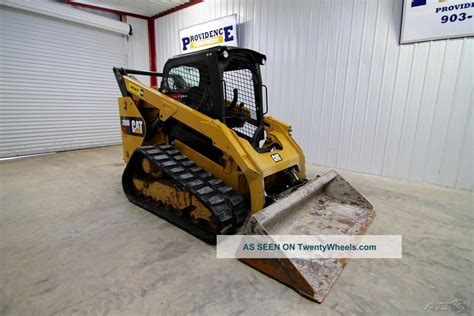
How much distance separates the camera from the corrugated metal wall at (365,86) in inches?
143

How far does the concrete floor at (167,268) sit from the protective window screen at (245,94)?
1.44 metres

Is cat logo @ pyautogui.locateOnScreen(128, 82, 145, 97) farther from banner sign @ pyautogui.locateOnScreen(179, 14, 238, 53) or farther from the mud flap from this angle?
banner sign @ pyautogui.locateOnScreen(179, 14, 238, 53)

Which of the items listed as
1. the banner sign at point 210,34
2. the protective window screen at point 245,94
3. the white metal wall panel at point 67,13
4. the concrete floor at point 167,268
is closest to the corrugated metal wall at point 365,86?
the banner sign at point 210,34

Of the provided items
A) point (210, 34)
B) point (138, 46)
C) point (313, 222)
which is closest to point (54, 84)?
point (138, 46)

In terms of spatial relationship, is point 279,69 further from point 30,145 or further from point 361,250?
point 30,145

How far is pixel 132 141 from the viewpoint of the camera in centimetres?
326

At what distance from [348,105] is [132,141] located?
11.9 feet

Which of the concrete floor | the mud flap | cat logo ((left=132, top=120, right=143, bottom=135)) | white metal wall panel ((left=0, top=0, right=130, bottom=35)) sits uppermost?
white metal wall panel ((left=0, top=0, right=130, bottom=35))

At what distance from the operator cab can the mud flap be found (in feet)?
2.76

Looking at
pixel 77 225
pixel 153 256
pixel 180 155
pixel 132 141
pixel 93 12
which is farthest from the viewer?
pixel 93 12

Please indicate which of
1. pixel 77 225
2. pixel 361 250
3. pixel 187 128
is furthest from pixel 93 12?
pixel 361 250

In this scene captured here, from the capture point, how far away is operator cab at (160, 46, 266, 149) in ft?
7.88

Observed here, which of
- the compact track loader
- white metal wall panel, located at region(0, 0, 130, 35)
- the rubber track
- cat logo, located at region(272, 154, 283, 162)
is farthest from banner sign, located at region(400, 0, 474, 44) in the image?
white metal wall panel, located at region(0, 0, 130, 35)

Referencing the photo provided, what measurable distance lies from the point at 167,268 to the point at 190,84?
6.12 feet
